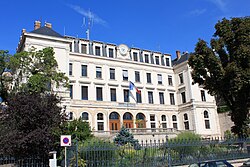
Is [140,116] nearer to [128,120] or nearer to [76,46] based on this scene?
[128,120]

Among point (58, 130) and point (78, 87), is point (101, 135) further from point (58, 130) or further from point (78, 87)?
point (58, 130)

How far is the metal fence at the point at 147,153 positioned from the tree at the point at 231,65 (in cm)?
438

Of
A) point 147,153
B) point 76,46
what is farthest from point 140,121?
point 147,153

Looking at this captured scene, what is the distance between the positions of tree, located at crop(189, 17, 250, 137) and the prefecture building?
15.3m

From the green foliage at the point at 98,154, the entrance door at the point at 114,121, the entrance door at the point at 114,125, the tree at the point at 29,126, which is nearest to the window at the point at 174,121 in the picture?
the entrance door at the point at 114,121

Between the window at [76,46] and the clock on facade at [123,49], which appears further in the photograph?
the clock on facade at [123,49]

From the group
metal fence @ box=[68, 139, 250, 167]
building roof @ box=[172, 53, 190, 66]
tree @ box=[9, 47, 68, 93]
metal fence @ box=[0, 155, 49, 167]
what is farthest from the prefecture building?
metal fence @ box=[68, 139, 250, 167]

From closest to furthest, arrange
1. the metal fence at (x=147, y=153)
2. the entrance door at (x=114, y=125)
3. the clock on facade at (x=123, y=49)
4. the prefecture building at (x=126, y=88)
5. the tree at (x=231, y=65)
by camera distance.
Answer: the metal fence at (x=147, y=153), the tree at (x=231, y=65), the prefecture building at (x=126, y=88), the entrance door at (x=114, y=125), the clock on facade at (x=123, y=49)

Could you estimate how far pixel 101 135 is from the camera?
29844 millimetres

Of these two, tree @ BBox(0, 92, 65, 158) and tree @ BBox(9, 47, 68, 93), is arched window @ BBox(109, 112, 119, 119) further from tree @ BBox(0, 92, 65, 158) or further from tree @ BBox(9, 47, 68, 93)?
tree @ BBox(0, 92, 65, 158)

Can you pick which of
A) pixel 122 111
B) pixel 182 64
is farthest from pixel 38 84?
pixel 182 64

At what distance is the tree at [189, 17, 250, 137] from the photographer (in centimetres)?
1673

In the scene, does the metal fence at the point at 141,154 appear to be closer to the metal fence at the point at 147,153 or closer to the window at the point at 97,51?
the metal fence at the point at 147,153

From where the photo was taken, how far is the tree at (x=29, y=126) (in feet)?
46.5
